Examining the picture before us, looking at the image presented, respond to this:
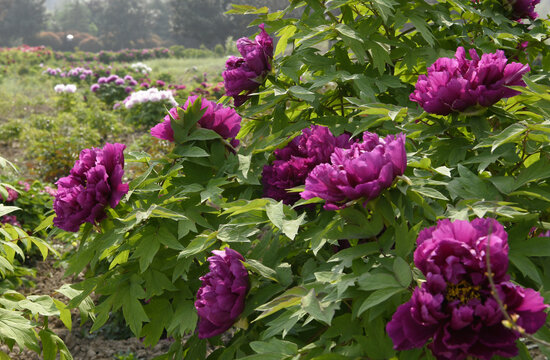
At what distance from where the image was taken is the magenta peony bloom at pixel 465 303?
3.42 ft

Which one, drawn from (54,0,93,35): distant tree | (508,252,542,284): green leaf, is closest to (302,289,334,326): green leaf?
(508,252,542,284): green leaf

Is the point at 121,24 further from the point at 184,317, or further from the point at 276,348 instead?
the point at 276,348

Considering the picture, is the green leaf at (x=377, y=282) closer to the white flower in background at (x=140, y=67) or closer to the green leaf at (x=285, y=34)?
the green leaf at (x=285, y=34)

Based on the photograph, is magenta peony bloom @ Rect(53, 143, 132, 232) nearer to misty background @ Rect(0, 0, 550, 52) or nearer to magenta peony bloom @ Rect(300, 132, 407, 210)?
magenta peony bloom @ Rect(300, 132, 407, 210)

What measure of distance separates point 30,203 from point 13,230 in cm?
352

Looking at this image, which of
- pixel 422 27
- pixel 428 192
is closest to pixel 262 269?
pixel 428 192

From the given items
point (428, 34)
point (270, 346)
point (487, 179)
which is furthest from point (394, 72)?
point (270, 346)

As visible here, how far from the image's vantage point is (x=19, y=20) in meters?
50.1

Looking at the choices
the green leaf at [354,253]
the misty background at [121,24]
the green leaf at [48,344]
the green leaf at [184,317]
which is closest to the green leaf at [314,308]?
the green leaf at [354,253]

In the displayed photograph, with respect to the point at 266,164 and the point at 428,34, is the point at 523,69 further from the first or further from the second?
the point at 266,164

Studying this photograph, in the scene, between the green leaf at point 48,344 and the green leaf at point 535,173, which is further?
the green leaf at point 48,344

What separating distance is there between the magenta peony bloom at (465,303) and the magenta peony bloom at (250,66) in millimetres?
1287

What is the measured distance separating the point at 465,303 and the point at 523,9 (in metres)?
1.90

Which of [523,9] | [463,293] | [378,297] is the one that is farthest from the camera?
[523,9]
